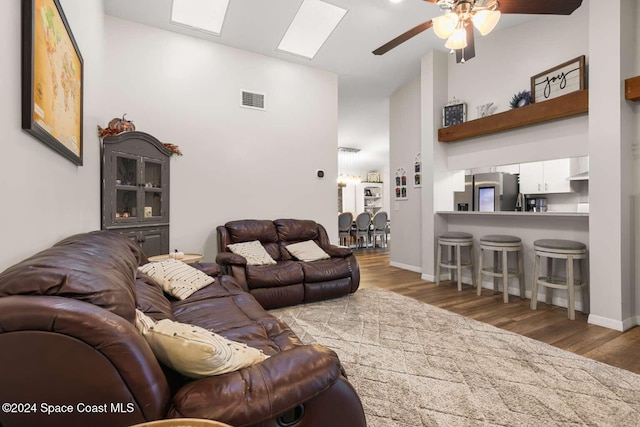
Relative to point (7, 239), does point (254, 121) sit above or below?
above

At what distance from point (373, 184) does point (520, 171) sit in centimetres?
714

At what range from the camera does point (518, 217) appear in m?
3.71

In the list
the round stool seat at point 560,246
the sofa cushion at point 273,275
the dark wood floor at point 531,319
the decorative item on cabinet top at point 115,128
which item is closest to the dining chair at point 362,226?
the dark wood floor at point 531,319

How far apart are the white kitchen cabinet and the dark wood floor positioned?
1.31 meters

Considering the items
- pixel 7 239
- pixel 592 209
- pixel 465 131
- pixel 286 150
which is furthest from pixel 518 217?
pixel 7 239

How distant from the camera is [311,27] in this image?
3863 millimetres

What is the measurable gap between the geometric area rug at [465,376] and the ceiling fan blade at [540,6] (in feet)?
8.12

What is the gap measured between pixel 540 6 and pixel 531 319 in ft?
8.65

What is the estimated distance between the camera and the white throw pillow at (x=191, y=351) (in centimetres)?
87

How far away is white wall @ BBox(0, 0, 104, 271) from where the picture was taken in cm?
103

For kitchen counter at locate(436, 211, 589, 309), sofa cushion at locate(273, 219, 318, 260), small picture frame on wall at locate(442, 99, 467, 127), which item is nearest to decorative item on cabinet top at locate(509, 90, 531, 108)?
small picture frame on wall at locate(442, 99, 467, 127)

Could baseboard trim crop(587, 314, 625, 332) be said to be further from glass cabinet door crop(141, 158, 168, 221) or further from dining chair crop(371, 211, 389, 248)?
dining chair crop(371, 211, 389, 248)

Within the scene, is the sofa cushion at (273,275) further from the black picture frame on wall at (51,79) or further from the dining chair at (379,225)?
the dining chair at (379,225)

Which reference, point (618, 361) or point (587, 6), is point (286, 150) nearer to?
point (587, 6)
